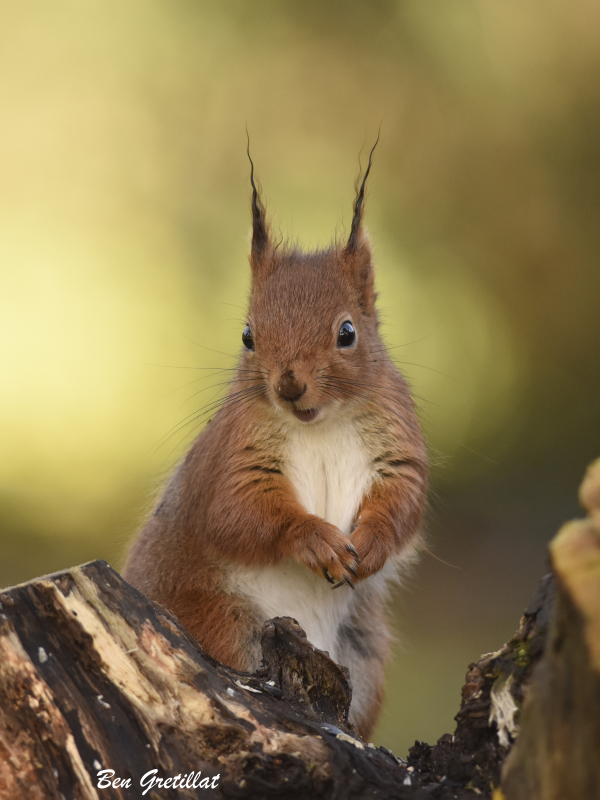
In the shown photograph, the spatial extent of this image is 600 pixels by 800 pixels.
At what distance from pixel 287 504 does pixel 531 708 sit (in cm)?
112

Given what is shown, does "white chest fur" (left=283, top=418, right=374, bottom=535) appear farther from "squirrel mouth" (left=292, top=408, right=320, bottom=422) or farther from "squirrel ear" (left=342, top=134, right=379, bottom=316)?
"squirrel ear" (left=342, top=134, right=379, bottom=316)

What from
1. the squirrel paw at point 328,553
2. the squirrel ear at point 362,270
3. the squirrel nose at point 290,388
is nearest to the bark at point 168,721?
the squirrel paw at point 328,553

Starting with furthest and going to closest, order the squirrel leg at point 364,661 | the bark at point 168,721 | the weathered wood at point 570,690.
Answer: the squirrel leg at point 364,661 → the bark at point 168,721 → the weathered wood at point 570,690

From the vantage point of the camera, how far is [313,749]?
3.47ft

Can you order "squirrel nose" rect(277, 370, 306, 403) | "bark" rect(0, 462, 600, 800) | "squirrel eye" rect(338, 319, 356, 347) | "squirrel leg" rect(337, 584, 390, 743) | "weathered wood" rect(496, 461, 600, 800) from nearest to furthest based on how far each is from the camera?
"weathered wood" rect(496, 461, 600, 800) → "bark" rect(0, 462, 600, 800) → "squirrel nose" rect(277, 370, 306, 403) → "squirrel eye" rect(338, 319, 356, 347) → "squirrel leg" rect(337, 584, 390, 743)

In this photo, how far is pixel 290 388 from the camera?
5.46 feet

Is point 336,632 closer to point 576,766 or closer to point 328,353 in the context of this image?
point 328,353

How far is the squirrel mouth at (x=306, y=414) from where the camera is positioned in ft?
5.64

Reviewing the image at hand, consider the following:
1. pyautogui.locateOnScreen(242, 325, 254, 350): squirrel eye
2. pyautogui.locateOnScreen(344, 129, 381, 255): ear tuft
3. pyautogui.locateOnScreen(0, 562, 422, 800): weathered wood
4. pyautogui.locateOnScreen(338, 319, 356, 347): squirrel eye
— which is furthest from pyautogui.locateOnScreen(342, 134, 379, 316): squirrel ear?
pyautogui.locateOnScreen(0, 562, 422, 800): weathered wood

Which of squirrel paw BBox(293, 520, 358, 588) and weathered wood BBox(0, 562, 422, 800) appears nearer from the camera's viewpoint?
weathered wood BBox(0, 562, 422, 800)

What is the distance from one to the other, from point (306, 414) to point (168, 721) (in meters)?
0.78

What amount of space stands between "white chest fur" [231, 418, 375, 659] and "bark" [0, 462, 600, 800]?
67 cm

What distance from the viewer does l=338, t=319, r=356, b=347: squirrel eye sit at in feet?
5.98

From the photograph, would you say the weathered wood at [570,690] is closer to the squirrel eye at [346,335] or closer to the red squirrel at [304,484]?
the red squirrel at [304,484]
